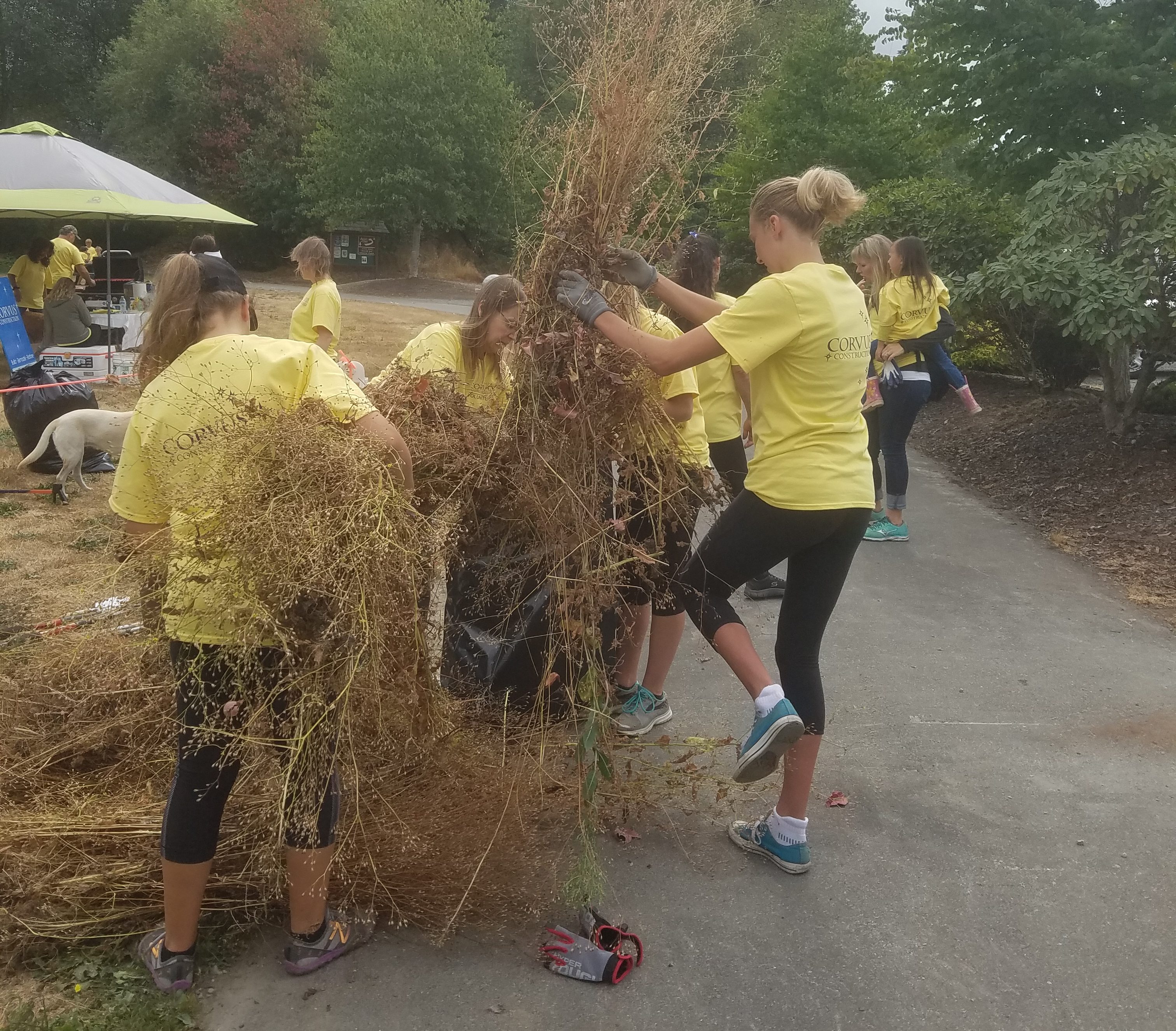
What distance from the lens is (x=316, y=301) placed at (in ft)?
22.7

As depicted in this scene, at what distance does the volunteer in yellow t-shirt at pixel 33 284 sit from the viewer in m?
11.4

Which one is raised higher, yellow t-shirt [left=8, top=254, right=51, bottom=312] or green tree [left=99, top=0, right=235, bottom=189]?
green tree [left=99, top=0, right=235, bottom=189]

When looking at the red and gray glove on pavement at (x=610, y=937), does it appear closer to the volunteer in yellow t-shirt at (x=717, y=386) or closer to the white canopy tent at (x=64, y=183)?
the volunteer in yellow t-shirt at (x=717, y=386)

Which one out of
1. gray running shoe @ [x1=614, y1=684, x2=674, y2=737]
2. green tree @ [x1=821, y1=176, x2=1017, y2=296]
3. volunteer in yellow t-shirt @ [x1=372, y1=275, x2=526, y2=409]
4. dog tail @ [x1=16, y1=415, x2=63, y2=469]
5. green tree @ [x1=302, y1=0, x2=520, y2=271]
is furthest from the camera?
green tree @ [x1=302, y1=0, x2=520, y2=271]

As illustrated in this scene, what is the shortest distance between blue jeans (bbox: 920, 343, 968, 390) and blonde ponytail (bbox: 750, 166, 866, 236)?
4.21 m

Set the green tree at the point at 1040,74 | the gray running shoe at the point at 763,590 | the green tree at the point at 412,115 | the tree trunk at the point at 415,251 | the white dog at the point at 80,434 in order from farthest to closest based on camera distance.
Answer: the tree trunk at the point at 415,251 → the green tree at the point at 412,115 → the green tree at the point at 1040,74 → the white dog at the point at 80,434 → the gray running shoe at the point at 763,590

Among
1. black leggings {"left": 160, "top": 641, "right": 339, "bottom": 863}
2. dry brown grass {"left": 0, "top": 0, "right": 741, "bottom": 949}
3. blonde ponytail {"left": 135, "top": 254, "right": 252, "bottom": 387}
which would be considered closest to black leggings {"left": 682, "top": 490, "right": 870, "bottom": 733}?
dry brown grass {"left": 0, "top": 0, "right": 741, "bottom": 949}

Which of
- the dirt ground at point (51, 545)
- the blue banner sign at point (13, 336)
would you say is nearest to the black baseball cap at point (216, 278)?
the dirt ground at point (51, 545)

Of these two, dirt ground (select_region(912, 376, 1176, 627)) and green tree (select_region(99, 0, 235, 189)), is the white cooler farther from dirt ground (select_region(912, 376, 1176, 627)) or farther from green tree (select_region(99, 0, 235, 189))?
green tree (select_region(99, 0, 235, 189))

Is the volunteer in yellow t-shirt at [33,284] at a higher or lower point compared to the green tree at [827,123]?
lower

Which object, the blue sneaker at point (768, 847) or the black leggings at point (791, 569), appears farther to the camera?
the blue sneaker at point (768, 847)

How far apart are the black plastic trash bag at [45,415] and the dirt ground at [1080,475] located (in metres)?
7.44

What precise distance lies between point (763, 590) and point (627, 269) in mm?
3170

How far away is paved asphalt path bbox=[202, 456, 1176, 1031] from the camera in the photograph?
2.58 meters
